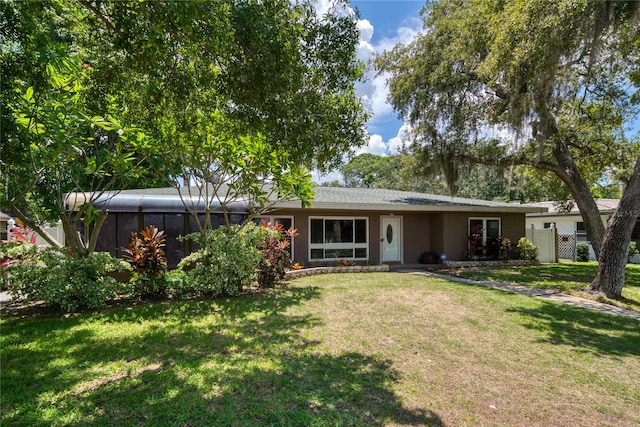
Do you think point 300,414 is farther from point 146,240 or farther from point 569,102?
point 569,102

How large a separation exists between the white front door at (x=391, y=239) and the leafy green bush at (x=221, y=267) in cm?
737

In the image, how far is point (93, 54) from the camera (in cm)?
605

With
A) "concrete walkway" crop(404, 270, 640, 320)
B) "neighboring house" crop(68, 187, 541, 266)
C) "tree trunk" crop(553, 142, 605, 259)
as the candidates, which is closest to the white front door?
"neighboring house" crop(68, 187, 541, 266)

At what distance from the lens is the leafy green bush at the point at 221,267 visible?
8.34 meters

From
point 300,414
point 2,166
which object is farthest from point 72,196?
point 300,414

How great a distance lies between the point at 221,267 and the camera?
A: 8289 millimetres

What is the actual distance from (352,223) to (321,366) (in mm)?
10080

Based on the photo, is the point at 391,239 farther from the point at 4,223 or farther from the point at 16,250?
the point at 4,223

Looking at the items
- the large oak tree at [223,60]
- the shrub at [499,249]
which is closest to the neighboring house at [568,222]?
the shrub at [499,249]

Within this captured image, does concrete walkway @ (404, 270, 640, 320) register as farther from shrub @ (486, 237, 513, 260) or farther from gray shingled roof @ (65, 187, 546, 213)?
shrub @ (486, 237, 513, 260)

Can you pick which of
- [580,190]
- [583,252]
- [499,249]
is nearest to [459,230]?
[499,249]

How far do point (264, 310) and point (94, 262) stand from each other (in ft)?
12.7

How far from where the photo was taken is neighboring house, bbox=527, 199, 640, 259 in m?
18.8

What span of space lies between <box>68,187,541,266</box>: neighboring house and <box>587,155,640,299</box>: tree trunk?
5.97 meters
